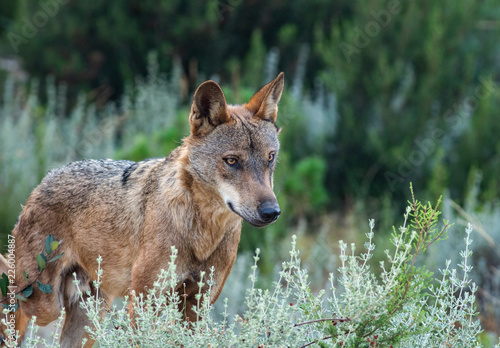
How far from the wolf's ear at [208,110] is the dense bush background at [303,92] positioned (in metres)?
3.49

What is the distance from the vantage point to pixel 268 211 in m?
3.65

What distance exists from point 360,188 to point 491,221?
2.40 m

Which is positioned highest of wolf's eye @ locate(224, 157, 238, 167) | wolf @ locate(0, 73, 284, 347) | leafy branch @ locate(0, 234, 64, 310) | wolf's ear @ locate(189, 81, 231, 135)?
wolf's ear @ locate(189, 81, 231, 135)

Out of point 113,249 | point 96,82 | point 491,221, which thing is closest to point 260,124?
point 113,249

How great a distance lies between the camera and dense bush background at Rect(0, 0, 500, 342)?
877cm

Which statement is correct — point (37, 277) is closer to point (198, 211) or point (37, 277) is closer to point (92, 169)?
point (92, 169)

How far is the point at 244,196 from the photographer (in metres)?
3.75

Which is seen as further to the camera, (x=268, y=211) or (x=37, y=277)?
(x=37, y=277)

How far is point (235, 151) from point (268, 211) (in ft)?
1.59

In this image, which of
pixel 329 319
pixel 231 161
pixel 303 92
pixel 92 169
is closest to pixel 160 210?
pixel 231 161

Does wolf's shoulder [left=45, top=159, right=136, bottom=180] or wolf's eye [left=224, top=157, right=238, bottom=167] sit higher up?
wolf's eye [left=224, top=157, right=238, bottom=167]

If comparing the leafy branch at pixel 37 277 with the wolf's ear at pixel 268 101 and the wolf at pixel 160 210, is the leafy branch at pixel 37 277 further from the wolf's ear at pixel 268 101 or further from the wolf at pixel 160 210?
the wolf's ear at pixel 268 101

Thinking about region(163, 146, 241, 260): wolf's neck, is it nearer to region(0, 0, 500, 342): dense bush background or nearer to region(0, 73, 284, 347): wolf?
region(0, 73, 284, 347): wolf

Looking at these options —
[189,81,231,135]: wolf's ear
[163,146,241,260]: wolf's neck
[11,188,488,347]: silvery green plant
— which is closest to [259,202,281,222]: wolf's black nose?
[163,146,241,260]: wolf's neck
